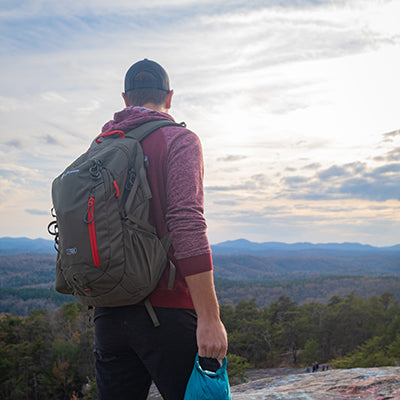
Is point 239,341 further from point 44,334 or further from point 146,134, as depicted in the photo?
point 146,134

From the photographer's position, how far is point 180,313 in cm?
166

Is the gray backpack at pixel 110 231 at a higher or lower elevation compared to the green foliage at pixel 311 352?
higher

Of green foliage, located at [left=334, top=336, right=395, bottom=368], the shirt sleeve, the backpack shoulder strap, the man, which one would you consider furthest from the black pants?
green foliage, located at [left=334, top=336, right=395, bottom=368]

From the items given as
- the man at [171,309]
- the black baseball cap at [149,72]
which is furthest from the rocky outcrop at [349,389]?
the black baseball cap at [149,72]

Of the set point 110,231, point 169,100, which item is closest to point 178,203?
point 110,231

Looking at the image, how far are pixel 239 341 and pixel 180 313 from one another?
4032cm

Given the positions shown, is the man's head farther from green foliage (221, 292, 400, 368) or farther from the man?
green foliage (221, 292, 400, 368)

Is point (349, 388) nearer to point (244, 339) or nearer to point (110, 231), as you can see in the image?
point (110, 231)

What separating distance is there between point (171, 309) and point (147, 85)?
3.82 ft

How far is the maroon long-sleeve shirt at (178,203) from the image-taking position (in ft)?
5.12

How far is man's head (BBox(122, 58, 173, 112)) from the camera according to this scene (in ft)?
6.48

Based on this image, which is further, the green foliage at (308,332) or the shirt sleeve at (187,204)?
the green foliage at (308,332)

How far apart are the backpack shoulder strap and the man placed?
0.9 inches

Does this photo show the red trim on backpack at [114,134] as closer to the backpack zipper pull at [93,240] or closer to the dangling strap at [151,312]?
the backpack zipper pull at [93,240]
